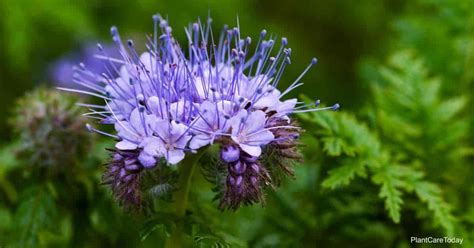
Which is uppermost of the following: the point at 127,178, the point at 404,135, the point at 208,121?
the point at 404,135

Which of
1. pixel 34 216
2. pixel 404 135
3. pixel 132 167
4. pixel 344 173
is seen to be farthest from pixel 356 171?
pixel 34 216

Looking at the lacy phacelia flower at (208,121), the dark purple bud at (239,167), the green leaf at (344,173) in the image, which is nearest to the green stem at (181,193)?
the lacy phacelia flower at (208,121)

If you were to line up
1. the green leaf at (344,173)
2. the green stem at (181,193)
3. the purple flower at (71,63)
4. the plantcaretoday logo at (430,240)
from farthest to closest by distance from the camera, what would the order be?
the purple flower at (71,63), the plantcaretoday logo at (430,240), the green leaf at (344,173), the green stem at (181,193)

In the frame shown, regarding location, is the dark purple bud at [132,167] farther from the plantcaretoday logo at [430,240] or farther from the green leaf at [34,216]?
the plantcaretoday logo at [430,240]

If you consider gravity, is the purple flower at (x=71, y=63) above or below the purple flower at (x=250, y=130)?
above

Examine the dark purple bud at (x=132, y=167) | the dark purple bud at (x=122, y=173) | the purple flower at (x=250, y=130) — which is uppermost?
the purple flower at (x=250, y=130)

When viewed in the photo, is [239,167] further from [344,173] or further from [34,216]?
[34,216]

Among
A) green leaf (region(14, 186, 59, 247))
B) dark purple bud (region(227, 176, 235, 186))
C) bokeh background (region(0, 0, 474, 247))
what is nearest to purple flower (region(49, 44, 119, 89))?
bokeh background (region(0, 0, 474, 247))

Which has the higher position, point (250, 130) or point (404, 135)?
point (404, 135)

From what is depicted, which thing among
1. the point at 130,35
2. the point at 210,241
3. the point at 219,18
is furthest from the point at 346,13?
the point at 210,241
